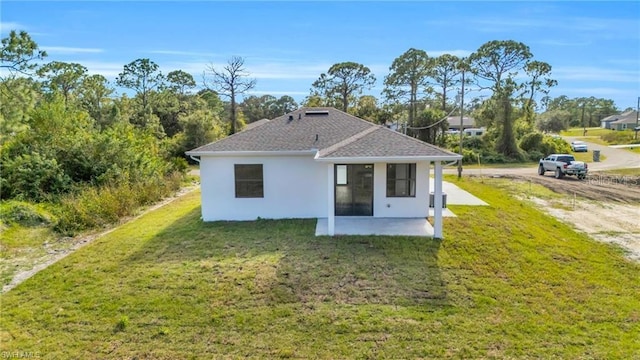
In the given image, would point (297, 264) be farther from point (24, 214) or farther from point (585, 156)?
point (585, 156)

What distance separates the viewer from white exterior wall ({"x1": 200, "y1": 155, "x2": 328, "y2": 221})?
1256 cm

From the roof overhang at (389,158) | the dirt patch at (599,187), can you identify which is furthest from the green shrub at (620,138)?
the roof overhang at (389,158)

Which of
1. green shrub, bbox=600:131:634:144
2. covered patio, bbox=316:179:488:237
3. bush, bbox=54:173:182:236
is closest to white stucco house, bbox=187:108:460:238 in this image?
covered patio, bbox=316:179:488:237

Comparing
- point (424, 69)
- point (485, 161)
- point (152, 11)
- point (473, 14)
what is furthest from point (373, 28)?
point (424, 69)

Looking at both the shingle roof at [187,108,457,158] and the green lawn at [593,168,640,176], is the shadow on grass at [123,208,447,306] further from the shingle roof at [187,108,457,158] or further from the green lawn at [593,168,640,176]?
the green lawn at [593,168,640,176]

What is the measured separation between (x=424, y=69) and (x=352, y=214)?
3689cm

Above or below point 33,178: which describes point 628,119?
above

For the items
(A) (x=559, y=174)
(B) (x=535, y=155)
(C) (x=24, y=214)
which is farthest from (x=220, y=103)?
(A) (x=559, y=174)

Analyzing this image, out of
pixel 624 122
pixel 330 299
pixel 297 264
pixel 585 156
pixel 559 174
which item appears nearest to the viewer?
pixel 330 299

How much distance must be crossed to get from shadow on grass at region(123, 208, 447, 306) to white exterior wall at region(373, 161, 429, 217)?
7.10 feet

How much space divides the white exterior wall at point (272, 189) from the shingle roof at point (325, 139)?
462 mm

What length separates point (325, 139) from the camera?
13.5 meters

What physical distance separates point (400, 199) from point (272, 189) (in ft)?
14.3

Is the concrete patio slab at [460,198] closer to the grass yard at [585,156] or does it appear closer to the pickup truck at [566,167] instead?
the pickup truck at [566,167]
